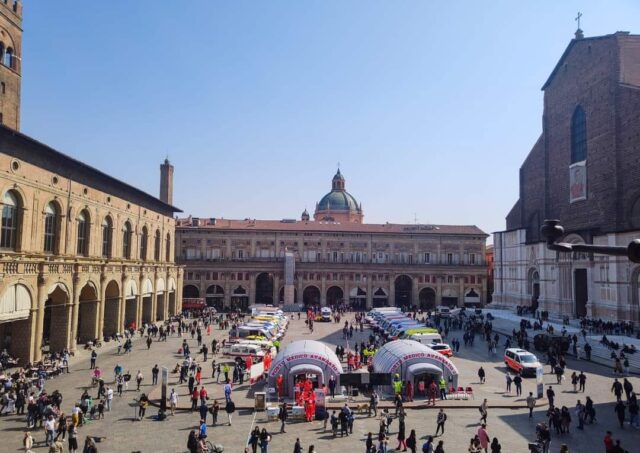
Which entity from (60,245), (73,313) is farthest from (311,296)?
(60,245)

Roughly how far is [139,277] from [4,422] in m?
31.7

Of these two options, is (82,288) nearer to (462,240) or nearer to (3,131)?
(3,131)

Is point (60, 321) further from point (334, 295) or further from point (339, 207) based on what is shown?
point (339, 207)

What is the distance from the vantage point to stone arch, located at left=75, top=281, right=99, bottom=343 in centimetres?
4212

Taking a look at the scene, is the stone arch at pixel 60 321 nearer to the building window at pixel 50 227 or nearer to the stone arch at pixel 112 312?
the building window at pixel 50 227

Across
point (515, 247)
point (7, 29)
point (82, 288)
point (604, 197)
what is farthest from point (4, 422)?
point (515, 247)

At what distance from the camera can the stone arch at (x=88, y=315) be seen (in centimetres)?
4212

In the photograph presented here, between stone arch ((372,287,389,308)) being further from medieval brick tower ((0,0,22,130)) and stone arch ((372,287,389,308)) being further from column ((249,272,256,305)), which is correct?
medieval brick tower ((0,0,22,130))

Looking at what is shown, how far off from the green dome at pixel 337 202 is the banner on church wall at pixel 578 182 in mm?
64110

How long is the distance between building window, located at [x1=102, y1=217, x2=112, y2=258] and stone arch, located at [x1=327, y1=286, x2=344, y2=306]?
41.6 metres

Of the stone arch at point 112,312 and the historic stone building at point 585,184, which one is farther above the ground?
the historic stone building at point 585,184

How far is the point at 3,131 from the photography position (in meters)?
30.6

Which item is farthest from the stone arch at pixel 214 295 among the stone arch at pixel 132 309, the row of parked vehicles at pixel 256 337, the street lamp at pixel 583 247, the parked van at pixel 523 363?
the street lamp at pixel 583 247

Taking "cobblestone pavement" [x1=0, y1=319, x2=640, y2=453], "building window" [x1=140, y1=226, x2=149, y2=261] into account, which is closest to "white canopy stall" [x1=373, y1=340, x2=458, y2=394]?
"cobblestone pavement" [x1=0, y1=319, x2=640, y2=453]
